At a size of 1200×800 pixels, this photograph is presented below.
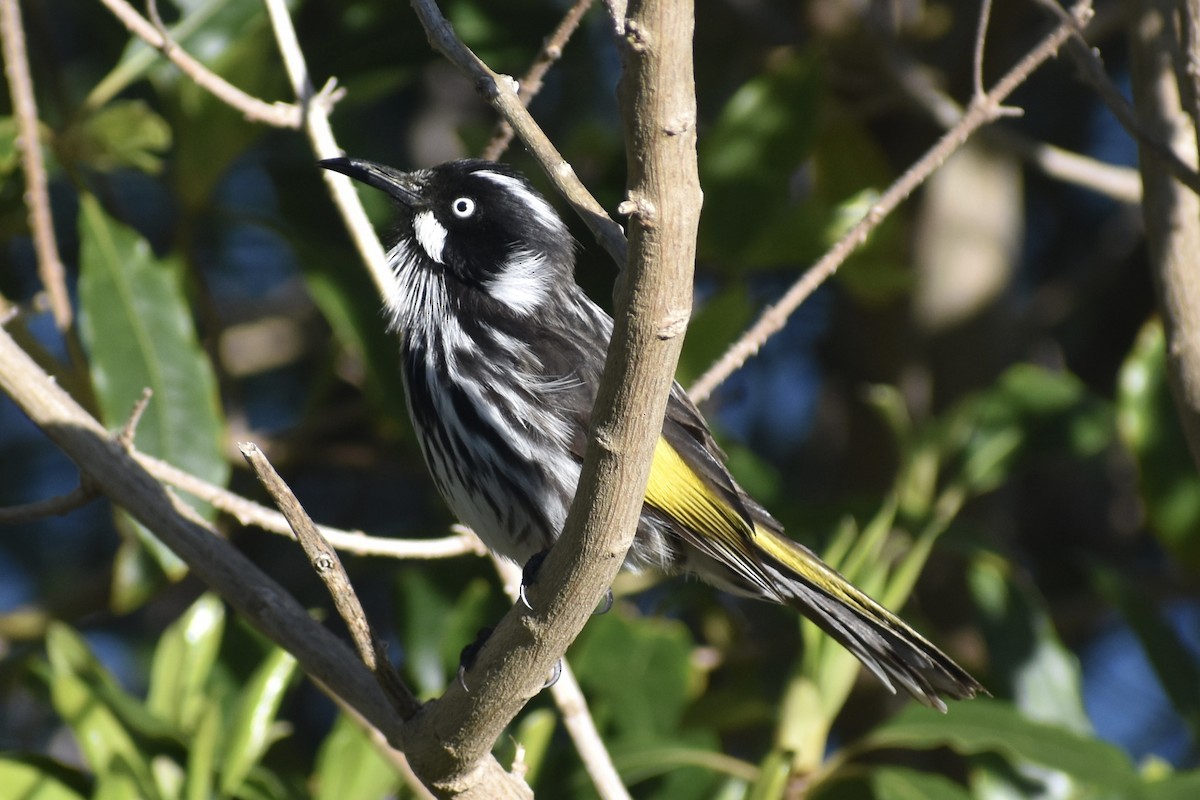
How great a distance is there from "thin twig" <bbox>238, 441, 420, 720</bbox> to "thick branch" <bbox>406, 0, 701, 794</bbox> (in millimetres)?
81

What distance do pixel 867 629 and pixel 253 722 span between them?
136cm

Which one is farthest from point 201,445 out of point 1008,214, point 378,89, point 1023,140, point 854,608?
point 1008,214

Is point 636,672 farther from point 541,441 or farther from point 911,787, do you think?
point 541,441

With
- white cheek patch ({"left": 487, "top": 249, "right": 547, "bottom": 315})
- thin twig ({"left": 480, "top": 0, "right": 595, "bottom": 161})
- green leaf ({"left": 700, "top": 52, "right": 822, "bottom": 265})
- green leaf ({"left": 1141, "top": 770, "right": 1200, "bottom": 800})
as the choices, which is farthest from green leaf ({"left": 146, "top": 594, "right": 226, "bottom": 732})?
green leaf ({"left": 1141, "top": 770, "right": 1200, "bottom": 800})

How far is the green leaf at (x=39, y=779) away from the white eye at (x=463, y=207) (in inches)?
63.4

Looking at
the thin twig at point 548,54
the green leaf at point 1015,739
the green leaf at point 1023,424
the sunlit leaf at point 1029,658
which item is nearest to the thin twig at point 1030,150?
the green leaf at point 1023,424

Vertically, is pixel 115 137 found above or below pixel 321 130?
below

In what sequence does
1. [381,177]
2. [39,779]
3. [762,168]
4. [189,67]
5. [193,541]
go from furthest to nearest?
[762,168] < [381,177] < [39,779] < [189,67] < [193,541]

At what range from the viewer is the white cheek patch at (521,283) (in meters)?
3.42

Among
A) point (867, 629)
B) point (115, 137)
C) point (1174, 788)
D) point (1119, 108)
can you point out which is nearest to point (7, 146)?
point (115, 137)

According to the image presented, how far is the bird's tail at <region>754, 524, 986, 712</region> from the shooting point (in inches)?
125

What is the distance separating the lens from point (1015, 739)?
11.6 ft

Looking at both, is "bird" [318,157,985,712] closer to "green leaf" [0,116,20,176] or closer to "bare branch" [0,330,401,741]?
"bare branch" [0,330,401,741]

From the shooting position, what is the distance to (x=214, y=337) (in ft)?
14.6
